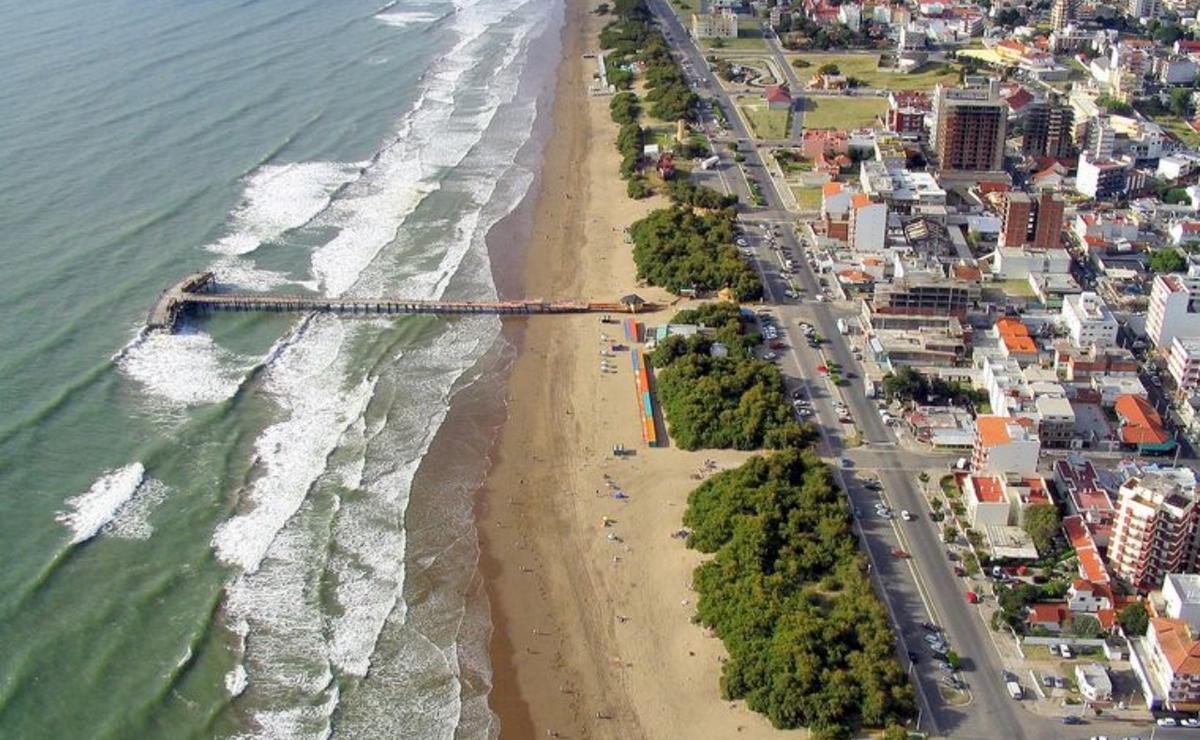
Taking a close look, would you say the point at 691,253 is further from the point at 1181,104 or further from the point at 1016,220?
the point at 1181,104

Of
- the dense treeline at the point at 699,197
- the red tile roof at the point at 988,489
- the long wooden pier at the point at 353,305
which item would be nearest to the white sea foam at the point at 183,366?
the long wooden pier at the point at 353,305

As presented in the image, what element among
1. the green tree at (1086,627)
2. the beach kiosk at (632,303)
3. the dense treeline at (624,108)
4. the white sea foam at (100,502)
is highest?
the dense treeline at (624,108)

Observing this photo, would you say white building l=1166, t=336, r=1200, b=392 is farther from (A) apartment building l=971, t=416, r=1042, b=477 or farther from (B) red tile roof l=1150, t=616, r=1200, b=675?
(B) red tile roof l=1150, t=616, r=1200, b=675

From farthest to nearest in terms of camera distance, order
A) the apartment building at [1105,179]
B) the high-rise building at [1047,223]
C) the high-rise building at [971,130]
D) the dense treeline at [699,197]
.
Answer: the high-rise building at [971,130] → the apartment building at [1105,179] → the dense treeline at [699,197] → the high-rise building at [1047,223]

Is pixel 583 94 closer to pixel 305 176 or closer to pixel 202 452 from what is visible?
pixel 305 176

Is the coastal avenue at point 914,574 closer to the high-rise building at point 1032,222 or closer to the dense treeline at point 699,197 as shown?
the dense treeline at point 699,197

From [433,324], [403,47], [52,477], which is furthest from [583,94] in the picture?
[52,477]
